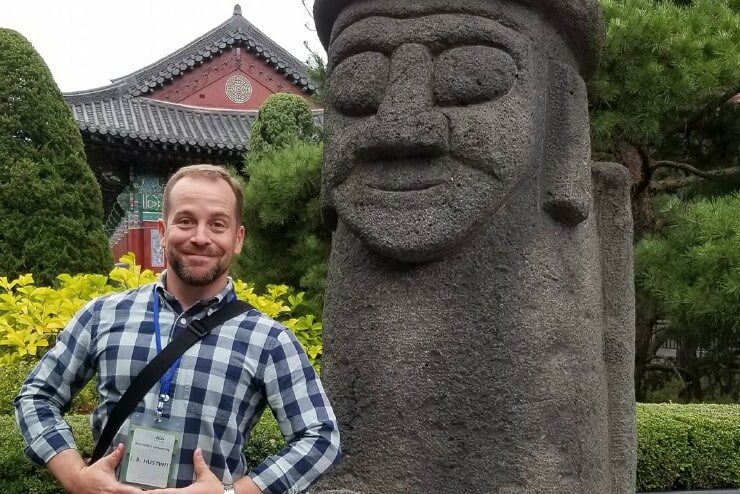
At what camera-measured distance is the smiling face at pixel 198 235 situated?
1231 millimetres

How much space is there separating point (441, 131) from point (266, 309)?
7.27 feet

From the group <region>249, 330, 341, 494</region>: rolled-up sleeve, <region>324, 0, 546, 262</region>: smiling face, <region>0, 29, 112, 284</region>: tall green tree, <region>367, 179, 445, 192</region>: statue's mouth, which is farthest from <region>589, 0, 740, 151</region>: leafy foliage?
<region>0, 29, 112, 284</region>: tall green tree

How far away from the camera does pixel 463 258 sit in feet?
5.80

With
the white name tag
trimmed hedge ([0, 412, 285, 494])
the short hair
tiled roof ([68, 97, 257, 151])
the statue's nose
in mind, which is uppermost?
tiled roof ([68, 97, 257, 151])

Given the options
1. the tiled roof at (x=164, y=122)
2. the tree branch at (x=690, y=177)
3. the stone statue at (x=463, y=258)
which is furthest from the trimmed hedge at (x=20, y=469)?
the tiled roof at (x=164, y=122)

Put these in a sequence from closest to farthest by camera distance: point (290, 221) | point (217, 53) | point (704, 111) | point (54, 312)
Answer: point (54, 312)
point (290, 221)
point (704, 111)
point (217, 53)

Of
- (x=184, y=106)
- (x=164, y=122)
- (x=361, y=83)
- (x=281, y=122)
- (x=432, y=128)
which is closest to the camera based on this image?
(x=432, y=128)

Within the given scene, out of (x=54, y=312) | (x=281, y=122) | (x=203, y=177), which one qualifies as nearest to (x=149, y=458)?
(x=203, y=177)

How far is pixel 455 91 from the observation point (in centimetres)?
176

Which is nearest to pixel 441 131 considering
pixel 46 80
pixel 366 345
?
pixel 366 345

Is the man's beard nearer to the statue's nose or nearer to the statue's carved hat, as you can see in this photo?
the statue's nose

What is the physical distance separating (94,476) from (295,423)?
0.29 metres

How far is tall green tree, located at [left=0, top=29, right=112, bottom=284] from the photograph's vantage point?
5906 millimetres

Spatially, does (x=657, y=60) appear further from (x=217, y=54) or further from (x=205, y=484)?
(x=217, y=54)
